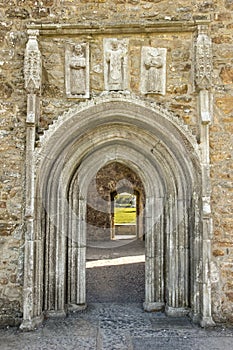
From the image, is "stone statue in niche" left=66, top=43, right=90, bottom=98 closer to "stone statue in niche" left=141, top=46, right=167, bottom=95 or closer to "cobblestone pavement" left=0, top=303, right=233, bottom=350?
"stone statue in niche" left=141, top=46, right=167, bottom=95

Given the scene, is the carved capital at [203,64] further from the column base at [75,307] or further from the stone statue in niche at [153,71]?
the column base at [75,307]

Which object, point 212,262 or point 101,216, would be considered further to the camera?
point 101,216

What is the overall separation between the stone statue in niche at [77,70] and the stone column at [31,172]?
41cm

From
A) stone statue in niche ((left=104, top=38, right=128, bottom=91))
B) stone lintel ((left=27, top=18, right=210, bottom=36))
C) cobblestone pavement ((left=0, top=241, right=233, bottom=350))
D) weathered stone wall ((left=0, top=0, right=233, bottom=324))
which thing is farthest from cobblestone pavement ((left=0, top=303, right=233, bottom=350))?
stone lintel ((left=27, top=18, right=210, bottom=36))

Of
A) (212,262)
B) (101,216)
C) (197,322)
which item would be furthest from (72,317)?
A: (101,216)

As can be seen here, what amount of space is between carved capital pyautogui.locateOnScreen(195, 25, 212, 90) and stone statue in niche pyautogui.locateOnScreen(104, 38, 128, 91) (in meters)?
0.97

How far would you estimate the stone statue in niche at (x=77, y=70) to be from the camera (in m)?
4.59

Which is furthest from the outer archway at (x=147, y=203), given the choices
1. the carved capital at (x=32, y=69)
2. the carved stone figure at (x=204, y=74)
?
the carved capital at (x=32, y=69)

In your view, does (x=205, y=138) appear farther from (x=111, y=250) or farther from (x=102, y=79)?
(x=111, y=250)

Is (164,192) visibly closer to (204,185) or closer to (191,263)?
(204,185)

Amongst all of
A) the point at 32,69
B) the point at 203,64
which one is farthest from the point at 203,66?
the point at 32,69

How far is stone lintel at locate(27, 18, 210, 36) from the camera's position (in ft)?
15.0

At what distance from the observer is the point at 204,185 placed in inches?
174

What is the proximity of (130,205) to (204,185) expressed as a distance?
63.0 ft
